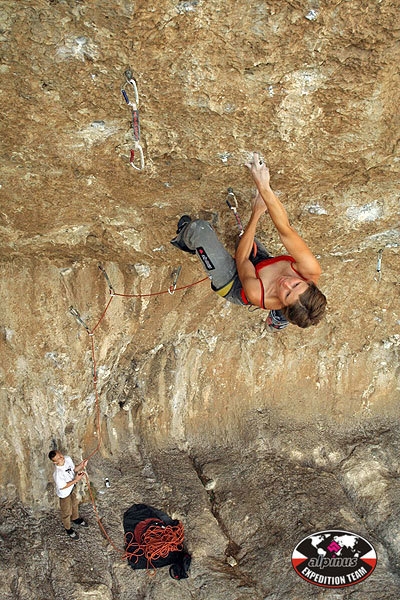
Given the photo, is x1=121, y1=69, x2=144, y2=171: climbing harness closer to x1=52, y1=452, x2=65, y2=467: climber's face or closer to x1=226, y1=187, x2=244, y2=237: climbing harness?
x1=226, y1=187, x2=244, y2=237: climbing harness

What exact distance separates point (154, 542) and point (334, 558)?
1433 mm

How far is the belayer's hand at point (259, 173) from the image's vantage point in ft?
9.33

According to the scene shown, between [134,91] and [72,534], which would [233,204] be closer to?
[134,91]

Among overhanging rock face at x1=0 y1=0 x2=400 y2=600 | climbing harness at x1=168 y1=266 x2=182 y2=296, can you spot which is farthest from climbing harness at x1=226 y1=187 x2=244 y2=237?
climbing harness at x1=168 y1=266 x2=182 y2=296

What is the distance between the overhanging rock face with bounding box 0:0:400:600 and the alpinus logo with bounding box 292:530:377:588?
0.43ft

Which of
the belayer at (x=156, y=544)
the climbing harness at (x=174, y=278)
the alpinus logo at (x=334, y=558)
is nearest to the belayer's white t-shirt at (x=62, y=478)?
the belayer at (x=156, y=544)

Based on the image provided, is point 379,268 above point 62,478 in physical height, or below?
above

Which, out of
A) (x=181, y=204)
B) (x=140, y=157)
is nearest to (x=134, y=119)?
(x=140, y=157)

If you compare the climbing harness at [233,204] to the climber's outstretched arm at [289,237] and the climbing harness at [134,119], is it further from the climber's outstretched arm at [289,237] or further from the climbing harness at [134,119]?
the climbing harness at [134,119]

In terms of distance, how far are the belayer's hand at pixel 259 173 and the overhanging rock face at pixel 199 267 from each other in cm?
13

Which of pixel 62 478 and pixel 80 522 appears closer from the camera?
pixel 62 478

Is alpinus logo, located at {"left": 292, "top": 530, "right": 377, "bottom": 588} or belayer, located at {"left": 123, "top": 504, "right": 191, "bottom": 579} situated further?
belayer, located at {"left": 123, "top": 504, "right": 191, "bottom": 579}

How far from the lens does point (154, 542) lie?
4094 mm

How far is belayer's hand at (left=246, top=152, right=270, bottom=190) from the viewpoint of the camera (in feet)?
9.33
